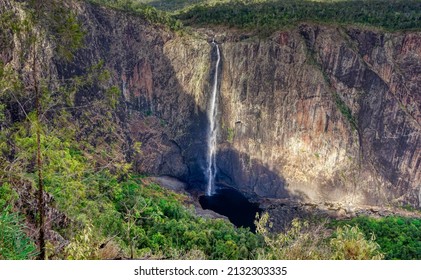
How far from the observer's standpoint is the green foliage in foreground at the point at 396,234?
19172mm

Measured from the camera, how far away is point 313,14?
1168 inches

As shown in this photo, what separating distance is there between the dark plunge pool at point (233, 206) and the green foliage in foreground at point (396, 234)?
6.48 m

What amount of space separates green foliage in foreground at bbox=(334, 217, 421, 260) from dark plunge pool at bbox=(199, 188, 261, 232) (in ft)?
21.3

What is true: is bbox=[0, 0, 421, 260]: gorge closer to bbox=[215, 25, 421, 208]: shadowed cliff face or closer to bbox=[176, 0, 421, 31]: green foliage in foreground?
bbox=[215, 25, 421, 208]: shadowed cliff face

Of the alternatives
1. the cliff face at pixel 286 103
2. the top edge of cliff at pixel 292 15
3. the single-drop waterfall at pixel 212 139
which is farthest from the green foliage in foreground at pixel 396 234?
the top edge of cliff at pixel 292 15

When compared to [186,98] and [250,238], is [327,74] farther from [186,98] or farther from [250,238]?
[250,238]

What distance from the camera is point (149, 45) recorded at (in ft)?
94.7

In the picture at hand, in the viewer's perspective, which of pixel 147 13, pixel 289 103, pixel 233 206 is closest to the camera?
pixel 147 13

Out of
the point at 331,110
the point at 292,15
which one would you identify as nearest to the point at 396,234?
the point at 331,110

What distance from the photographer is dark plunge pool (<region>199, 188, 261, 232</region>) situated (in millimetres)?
27734

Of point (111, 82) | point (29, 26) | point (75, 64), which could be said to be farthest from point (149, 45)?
point (29, 26)

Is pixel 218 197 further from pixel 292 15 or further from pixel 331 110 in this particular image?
pixel 292 15

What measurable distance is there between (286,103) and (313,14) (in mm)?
7646

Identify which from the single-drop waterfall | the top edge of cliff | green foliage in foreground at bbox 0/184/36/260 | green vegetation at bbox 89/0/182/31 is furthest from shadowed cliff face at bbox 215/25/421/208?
green foliage in foreground at bbox 0/184/36/260
